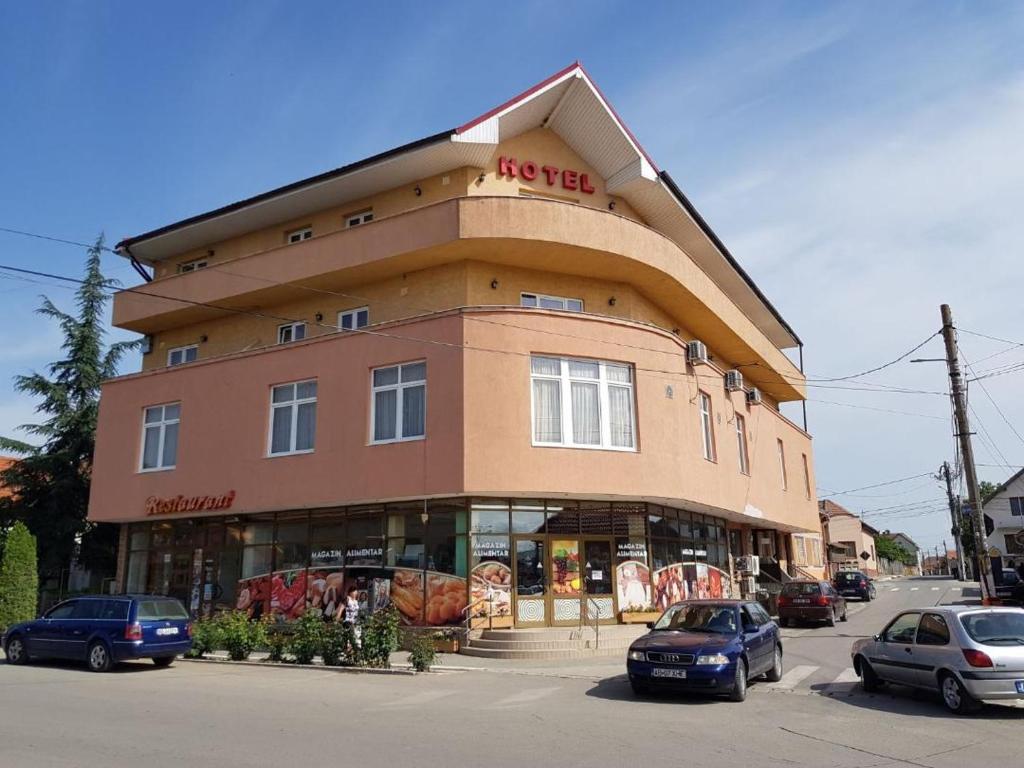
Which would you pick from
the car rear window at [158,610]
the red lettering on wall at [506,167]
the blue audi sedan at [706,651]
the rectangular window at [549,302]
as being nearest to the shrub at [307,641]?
the car rear window at [158,610]

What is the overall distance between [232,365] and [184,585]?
679 centimetres

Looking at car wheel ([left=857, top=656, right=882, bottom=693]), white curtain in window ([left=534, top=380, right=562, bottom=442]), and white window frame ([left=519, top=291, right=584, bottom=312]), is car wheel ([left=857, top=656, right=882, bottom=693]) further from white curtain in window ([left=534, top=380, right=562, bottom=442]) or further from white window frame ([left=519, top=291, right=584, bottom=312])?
white window frame ([left=519, top=291, right=584, bottom=312])

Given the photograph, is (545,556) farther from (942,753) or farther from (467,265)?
(942,753)

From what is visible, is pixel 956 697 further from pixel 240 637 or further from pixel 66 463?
pixel 66 463

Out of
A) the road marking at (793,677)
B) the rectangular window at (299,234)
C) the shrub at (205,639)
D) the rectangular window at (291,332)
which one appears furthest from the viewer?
the rectangular window at (299,234)

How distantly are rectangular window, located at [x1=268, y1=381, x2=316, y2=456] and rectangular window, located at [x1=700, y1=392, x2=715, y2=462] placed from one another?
11201 millimetres

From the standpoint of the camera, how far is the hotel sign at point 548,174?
2256 centimetres

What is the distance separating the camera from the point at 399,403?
19.8 meters

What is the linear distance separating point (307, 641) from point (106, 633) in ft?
12.7

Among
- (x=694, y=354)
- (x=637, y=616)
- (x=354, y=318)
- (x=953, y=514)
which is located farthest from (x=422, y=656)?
(x=953, y=514)

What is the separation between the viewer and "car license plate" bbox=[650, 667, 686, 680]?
11.4m

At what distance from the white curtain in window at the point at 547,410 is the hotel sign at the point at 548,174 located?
685 cm

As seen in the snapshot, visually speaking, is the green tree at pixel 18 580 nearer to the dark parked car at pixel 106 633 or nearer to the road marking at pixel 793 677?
the dark parked car at pixel 106 633

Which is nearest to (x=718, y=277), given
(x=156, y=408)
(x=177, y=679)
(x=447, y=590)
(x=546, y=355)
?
(x=546, y=355)
